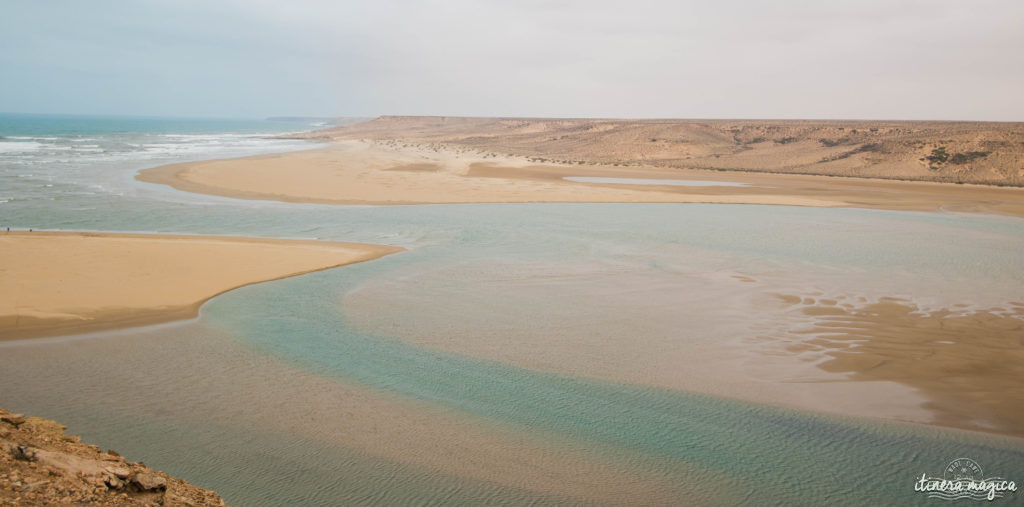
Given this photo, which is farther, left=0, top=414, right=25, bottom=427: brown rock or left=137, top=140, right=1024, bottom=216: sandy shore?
left=137, top=140, right=1024, bottom=216: sandy shore

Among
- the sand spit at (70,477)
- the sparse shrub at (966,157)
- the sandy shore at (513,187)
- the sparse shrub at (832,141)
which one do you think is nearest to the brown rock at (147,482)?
the sand spit at (70,477)

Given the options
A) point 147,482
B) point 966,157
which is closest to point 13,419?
point 147,482

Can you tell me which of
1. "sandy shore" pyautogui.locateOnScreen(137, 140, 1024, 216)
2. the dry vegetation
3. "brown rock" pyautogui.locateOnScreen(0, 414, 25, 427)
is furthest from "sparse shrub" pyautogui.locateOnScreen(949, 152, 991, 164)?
"brown rock" pyautogui.locateOnScreen(0, 414, 25, 427)

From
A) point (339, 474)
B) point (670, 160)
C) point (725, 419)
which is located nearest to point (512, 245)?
point (725, 419)

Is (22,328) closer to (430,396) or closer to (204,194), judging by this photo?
(430,396)

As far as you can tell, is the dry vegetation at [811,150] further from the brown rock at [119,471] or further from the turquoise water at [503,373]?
A: the brown rock at [119,471]

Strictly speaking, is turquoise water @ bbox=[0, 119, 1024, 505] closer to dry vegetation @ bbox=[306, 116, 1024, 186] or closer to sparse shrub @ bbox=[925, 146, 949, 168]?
dry vegetation @ bbox=[306, 116, 1024, 186]
